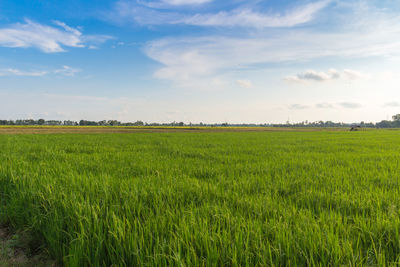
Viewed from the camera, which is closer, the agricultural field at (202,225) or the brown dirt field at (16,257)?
the agricultural field at (202,225)

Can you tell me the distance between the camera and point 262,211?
2.67 m

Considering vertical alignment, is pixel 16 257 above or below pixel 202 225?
below

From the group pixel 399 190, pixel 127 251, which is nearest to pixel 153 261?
pixel 127 251

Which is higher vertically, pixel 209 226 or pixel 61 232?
pixel 209 226

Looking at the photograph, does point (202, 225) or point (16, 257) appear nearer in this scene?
point (202, 225)

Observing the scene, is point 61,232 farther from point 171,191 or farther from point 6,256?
point 171,191

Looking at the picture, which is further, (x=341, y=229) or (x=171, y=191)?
(x=171, y=191)

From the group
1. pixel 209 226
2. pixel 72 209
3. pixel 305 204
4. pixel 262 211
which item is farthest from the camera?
pixel 305 204

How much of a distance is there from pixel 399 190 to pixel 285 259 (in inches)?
152

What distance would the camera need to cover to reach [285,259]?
1690 mm

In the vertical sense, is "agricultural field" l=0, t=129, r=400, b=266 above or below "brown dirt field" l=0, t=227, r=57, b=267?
above

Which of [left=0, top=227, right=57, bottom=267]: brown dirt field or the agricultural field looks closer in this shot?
the agricultural field

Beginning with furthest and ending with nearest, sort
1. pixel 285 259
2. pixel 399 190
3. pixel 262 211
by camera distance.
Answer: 1. pixel 399 190
2. pixel 262 211
3. pixel 285 259

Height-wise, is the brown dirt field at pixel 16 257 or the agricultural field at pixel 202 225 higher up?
the agricultural field at pixel 202 225
